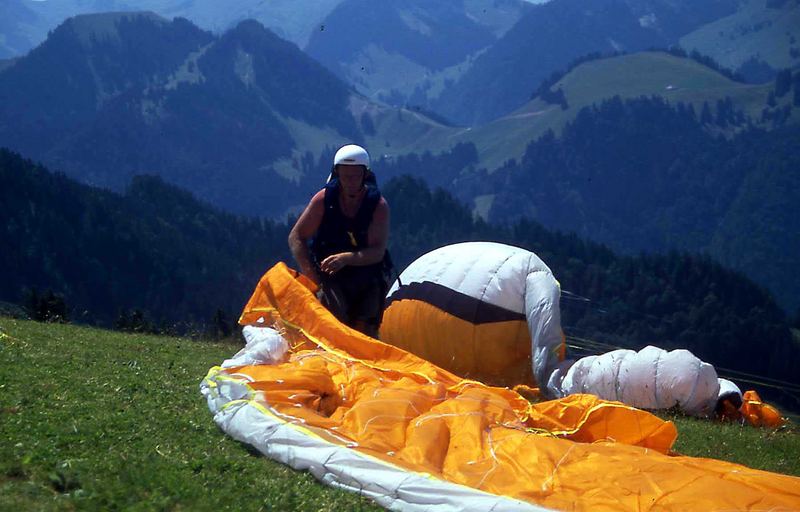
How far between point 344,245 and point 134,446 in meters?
4.98

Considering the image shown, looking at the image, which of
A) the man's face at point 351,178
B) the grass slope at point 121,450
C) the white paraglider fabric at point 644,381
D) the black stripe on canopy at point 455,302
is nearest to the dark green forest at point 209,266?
the black stripe on canopy at point 455,302

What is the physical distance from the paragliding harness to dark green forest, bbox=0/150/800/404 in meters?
56.6

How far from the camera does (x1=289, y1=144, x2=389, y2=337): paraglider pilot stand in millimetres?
10102

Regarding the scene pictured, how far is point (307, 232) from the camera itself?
10273 millimetres

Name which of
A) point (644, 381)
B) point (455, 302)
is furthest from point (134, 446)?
point (644, 381)

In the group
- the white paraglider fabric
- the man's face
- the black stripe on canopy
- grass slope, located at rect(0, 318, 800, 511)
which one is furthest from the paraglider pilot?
the white paraglider fabric

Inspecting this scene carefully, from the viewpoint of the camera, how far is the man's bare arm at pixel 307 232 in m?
10.2

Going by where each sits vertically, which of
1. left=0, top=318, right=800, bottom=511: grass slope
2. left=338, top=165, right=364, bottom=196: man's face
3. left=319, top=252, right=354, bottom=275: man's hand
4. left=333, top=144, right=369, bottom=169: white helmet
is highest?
left=333, top=144, right=369, bottom=169: white helmet

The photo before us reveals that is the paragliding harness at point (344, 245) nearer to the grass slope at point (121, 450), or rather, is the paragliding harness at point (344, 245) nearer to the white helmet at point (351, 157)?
the white helmet at point (351, 157)

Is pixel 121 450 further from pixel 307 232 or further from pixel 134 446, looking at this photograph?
pixel 307 232

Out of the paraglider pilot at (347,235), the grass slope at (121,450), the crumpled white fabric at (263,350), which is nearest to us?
the grass slope at (121,450)

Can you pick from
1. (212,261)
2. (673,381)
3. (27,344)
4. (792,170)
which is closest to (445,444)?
(673,381)

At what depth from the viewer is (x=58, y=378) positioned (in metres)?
7.36

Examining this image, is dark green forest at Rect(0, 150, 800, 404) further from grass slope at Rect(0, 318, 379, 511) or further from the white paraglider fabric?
grass slope at Rect(0, 318, 379, 511)
